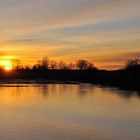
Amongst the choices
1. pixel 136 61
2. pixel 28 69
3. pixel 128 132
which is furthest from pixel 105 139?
pixel 28 69

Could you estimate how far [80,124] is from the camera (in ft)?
40.4

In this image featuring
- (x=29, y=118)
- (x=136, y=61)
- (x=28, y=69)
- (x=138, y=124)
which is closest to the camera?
(x=138, y=124)

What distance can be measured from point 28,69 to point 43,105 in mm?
69905

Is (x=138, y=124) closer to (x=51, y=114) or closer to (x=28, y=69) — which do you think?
(x=51, y=114)

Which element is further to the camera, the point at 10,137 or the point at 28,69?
the point at 28,69

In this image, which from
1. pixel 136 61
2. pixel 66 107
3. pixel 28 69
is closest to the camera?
pixel 66 107

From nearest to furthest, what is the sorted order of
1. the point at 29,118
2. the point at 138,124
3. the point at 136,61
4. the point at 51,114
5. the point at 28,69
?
the point at 138,124, the point at 29,118, the point at 51,114, the point at 136,61, the point at 28,69

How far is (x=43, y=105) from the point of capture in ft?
56.7

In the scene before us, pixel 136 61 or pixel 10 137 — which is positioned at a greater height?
pixel 136 61

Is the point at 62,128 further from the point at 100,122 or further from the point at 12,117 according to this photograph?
the point at 12,117

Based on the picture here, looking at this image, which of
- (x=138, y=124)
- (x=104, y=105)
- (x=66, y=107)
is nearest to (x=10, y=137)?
(x=138, y=124)

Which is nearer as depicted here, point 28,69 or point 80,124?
point 80,124

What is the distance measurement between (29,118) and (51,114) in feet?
3.98

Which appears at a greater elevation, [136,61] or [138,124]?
[136,61]
